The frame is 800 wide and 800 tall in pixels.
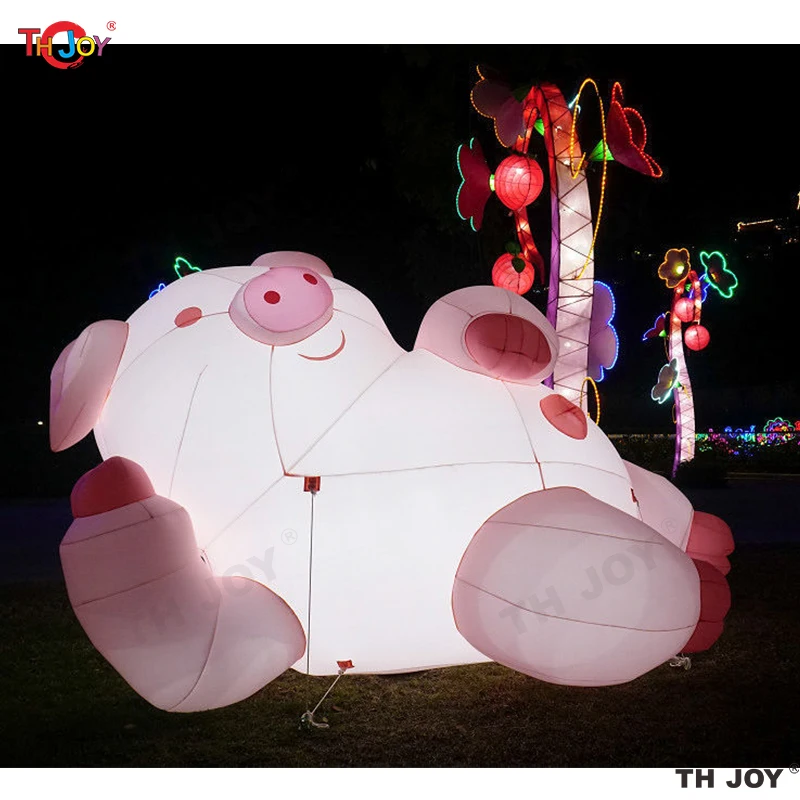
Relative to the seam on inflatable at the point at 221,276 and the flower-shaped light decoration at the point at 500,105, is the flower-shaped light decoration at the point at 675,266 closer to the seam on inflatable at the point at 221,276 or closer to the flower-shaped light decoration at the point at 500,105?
the flower-shaped light decoration at the point at 500,105

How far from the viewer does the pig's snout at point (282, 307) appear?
3.48 m

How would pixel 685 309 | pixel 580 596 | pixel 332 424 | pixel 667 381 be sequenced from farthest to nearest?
pixel 685 309 < pixel 667 381 < pixel 332 424 < pixel 580 596

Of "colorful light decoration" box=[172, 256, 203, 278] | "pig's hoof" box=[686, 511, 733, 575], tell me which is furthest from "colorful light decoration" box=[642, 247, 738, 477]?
"colorful light decoration" box=[172, 256, 203, 278]

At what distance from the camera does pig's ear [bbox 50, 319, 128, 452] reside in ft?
12.4

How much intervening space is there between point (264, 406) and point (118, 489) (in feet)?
2.26

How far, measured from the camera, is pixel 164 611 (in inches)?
122

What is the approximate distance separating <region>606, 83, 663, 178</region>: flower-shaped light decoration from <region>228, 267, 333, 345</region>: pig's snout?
297 centimetres

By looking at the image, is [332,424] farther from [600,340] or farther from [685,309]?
[685,309]

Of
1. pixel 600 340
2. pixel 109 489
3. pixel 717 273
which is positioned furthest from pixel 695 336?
pixel 109 489

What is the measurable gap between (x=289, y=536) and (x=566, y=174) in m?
3.54

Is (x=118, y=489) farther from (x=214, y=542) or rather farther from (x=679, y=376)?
(x=679, y=376)

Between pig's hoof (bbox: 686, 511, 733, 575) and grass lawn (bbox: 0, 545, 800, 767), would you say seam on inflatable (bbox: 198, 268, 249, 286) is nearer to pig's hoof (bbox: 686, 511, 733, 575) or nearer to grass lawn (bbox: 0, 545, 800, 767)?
grass lawn (bbox: 0, 545, 800, 767)

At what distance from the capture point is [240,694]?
10.7 feet

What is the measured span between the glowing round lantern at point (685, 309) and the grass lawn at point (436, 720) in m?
9.37
